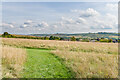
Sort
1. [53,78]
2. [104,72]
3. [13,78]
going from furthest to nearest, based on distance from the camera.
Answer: [104,72], [53,78], [13,78]

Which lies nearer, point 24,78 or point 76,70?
point 24,78

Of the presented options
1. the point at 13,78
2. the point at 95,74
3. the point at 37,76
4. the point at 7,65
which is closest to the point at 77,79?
the point at 95,74

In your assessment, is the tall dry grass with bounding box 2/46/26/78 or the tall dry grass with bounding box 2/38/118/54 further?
the tall dry grass with bounding box 2/38/118/54

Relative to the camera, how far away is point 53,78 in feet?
19.9

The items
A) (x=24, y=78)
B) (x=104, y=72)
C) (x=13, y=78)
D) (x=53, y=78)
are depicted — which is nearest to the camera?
(x=13, y=78)

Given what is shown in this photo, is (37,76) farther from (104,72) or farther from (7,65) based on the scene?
(104,72)

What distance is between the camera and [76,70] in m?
6.90

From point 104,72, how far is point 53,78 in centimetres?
295

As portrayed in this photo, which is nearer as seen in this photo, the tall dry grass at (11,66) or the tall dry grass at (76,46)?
the tall dry grass at (11,66)

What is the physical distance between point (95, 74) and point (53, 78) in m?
2.34

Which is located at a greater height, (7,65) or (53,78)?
(7,65)

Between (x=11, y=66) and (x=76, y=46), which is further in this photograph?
(x=76, y=46)

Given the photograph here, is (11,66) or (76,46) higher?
(76,46)

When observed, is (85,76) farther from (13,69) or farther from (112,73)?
(13,69)
